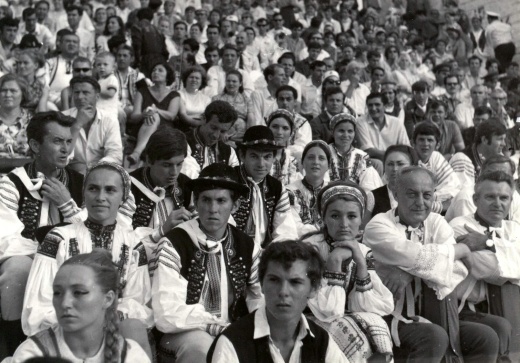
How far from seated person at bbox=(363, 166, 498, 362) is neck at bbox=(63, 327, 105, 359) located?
167 centimetres

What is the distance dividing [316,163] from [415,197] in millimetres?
1554

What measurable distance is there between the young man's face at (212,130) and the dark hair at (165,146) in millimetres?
1470

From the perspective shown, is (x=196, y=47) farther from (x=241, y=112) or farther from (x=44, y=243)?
(x=44, y=243)

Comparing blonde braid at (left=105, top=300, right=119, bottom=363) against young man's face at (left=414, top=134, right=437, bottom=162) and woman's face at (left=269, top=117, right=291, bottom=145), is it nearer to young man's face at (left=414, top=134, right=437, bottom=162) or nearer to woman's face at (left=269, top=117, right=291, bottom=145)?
woman's face at (left=269, top=117, right=291, bottom=145)

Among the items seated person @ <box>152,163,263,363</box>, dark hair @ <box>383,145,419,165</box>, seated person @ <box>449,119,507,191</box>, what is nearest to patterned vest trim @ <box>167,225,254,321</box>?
seated person @ <box>152,163,263,363</box>

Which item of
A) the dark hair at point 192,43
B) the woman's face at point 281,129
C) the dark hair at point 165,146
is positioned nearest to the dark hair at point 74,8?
the dark hair at point 192,43

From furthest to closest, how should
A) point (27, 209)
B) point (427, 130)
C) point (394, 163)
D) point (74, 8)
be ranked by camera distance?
point (74, 8) → point (427, 130) → point (394, 163) → point (27, 209)

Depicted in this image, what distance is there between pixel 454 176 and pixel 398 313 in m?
2.71

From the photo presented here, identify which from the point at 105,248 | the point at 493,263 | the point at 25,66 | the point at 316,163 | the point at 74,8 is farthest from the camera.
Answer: the point at 74,8

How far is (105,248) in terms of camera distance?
3.54 m

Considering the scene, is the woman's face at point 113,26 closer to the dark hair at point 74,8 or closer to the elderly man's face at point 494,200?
the dark hair at point 74,8

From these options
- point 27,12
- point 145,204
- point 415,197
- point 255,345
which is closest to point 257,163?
point 145,204

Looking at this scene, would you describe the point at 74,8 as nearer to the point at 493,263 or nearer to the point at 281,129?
the point at 281,129

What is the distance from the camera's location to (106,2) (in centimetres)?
1141
